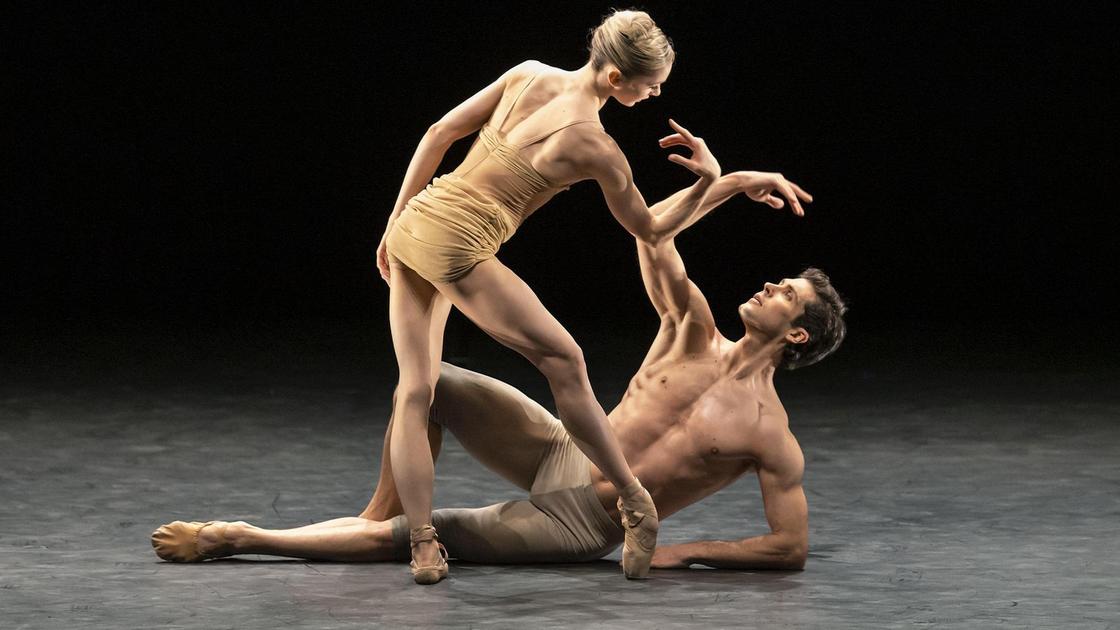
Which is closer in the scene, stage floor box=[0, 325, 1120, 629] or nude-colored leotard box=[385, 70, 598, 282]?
stage floor box=[0, 325, 1120, 629]

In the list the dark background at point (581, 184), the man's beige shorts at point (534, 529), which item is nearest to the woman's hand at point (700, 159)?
the man's beige shorts at point (534, 529)

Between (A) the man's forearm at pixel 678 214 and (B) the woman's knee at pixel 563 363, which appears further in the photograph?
(A) the man's forearm at pixel 678 214

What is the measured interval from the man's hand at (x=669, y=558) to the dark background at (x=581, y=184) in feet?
14.6

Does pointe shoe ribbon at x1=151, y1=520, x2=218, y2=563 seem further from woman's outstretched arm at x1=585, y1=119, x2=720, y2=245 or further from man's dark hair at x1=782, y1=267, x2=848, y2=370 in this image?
man's dark hair at x1=782, y1=267, x2=848, y2=370

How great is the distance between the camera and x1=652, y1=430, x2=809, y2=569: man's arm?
11.2 ft

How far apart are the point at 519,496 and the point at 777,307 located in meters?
1.17

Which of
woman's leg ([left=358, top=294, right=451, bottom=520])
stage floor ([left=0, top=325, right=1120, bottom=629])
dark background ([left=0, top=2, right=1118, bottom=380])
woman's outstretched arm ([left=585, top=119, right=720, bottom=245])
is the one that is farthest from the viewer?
dark background ([left=0, top=2, right=1118, bottom=380])

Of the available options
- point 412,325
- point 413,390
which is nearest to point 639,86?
point 412,325

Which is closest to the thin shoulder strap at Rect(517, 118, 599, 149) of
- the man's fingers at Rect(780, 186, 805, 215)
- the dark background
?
the man's fingers at Rect(780, 186, 805, 215)

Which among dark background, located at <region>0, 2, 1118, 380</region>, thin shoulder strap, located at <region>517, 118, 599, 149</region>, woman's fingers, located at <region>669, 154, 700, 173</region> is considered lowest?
woman's fingers, located at <region>669, 154, 700, 173</region>

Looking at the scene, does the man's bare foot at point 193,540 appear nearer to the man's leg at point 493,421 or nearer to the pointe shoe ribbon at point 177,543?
the pointe shoe ribbon at point 177,543

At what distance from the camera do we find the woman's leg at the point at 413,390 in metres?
3.41

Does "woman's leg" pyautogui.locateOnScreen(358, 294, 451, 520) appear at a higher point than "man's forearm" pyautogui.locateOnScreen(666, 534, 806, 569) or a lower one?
higher

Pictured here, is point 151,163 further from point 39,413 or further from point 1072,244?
point 1072,244
